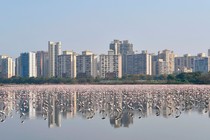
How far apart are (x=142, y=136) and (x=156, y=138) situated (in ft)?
1.55

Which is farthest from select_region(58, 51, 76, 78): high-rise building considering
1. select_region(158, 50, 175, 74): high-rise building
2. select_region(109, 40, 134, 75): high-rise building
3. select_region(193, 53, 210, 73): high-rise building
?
select_region(193, 53, 210, 73): high-rise building

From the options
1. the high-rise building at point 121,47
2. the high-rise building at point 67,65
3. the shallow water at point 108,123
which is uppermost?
the high-rise building at point 121,47

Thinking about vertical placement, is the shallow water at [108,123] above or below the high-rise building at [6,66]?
below

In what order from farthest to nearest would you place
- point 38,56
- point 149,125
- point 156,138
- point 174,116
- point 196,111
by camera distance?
point 38,56
point 196,111
point 174,116
point 149,125
point 156,138

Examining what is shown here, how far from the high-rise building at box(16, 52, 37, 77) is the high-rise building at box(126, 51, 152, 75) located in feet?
81.7

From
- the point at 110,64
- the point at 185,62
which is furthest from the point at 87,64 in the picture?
the point at 185,62

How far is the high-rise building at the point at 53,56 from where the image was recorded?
112250mm

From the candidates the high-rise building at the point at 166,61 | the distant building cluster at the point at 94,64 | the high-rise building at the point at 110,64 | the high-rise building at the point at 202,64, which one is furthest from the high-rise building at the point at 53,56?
the high-rise building at the point at 202,64

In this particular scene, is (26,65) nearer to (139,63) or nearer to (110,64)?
(110,64)

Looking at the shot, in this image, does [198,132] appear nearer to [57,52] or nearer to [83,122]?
[83,122]

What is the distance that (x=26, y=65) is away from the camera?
119m

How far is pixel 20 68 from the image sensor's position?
12131 centimetres

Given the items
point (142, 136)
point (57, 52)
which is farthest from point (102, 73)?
point (142, 136)

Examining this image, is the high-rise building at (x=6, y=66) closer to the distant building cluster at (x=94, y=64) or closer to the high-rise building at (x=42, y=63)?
the distant building cluster at (x=94, y=64)
